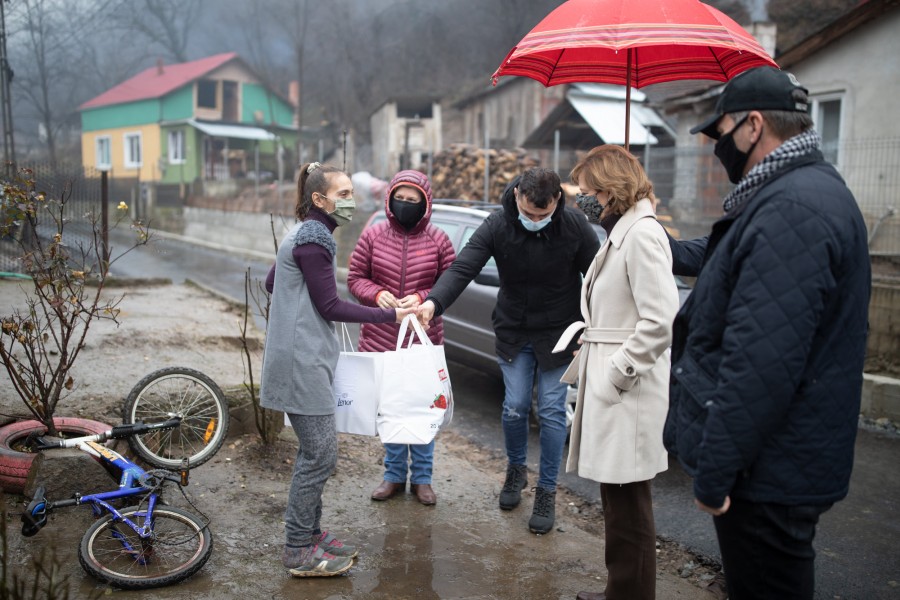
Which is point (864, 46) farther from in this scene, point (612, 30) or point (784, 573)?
point (784, 573)

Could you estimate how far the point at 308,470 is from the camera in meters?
3.57

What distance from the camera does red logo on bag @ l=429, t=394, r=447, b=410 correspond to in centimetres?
395

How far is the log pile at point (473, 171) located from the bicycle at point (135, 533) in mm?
13146

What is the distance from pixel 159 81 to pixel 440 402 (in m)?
44.2

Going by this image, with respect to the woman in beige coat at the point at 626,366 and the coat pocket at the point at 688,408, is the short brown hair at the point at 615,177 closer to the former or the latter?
the woman in beige coat at the point at 626,366

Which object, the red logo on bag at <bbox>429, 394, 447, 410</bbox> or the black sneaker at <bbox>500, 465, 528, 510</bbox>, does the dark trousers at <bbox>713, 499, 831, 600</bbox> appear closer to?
the red logo on bag at <bbox>429, 394, 447, 410</bbox>

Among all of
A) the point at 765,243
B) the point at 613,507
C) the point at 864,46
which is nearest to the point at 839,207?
the point at 765,243

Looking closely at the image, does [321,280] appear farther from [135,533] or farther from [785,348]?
[785,348]

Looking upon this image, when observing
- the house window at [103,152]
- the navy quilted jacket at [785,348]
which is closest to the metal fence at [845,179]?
the navy quilted jacket at [785,348]

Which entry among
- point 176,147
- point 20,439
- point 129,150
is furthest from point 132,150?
point 20,439

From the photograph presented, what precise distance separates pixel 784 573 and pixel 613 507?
1166 mm

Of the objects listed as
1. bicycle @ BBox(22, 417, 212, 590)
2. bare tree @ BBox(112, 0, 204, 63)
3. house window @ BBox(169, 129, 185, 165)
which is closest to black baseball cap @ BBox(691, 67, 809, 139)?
bicycle @ BBox(22, 417, 212, 590)

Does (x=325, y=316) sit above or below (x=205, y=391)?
above

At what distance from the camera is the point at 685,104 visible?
16.3 metres
